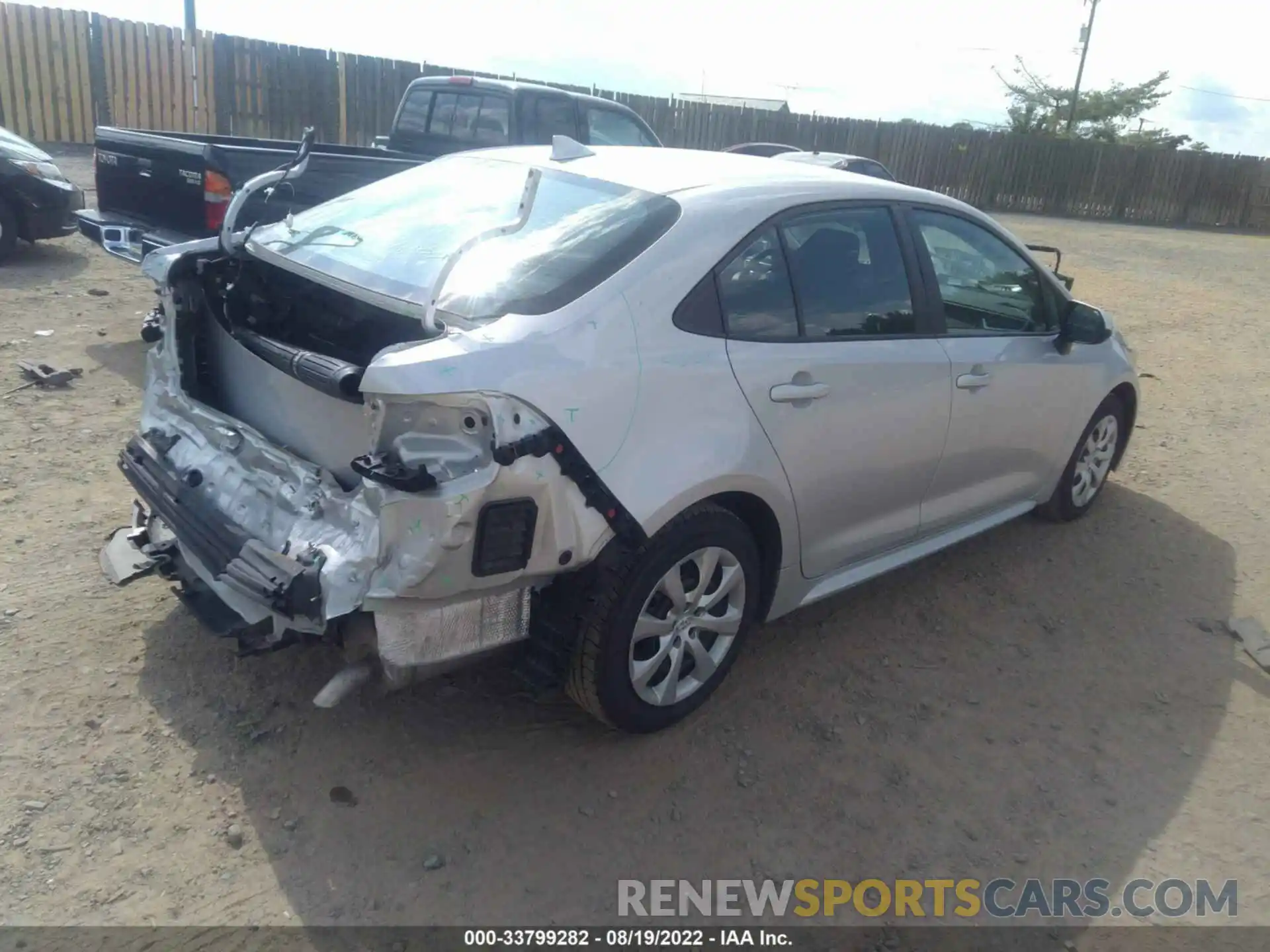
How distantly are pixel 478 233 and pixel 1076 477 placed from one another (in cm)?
350

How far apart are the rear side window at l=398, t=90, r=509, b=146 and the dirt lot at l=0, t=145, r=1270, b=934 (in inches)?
226

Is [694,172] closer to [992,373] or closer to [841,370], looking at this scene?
[841,370]

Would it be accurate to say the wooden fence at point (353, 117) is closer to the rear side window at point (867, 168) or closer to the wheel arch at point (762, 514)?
the rear side window at point (867, 168)

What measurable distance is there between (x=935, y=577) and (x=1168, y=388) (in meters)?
4.68

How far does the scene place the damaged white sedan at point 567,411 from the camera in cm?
257

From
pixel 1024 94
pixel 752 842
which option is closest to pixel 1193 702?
pixel 752 842

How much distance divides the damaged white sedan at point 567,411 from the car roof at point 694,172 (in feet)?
0.07

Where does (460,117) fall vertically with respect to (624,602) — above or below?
above

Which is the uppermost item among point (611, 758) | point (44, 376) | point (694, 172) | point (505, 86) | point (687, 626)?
point (505, 86)

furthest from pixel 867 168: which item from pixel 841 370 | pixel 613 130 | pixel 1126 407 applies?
pixel 841 370

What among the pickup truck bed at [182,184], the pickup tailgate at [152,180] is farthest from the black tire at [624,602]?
the pickup tailgate at [152,180]

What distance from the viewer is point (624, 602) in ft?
9.53

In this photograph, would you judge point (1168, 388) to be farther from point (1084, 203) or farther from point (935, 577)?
point (1084, 203)

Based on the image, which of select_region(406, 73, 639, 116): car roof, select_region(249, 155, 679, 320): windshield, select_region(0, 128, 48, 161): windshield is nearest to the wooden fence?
select_region(406, 73, 639, 116): car roof
